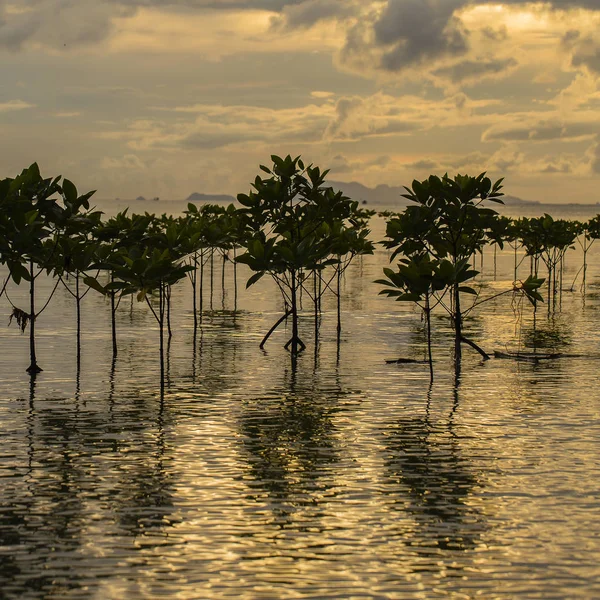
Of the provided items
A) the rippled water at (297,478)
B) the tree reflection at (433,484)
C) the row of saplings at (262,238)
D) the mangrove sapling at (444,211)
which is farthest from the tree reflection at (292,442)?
the mangrove sapling at (444,211)

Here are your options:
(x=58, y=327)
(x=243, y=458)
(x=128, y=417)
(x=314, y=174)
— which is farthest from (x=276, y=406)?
(x=58, y=327)

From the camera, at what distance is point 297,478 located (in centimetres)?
1911

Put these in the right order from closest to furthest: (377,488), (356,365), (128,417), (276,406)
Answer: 1. (377,488)
2. (128,417)
3. (276,406)
4. (356,365)

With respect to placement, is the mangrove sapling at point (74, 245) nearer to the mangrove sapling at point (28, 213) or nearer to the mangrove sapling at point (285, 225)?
the mangrove sapling at point (28, 213)

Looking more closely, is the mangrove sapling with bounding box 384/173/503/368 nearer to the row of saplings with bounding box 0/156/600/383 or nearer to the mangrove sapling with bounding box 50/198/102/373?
the row of saplings with bounding box 0/156/600/383

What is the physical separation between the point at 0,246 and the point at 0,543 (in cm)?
1394

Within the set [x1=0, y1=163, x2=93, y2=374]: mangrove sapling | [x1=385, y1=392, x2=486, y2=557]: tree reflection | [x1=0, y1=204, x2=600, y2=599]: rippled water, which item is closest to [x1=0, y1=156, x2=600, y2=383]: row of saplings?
[x1=0, y1=163, x2=93, y2=374]: mangrove sapling

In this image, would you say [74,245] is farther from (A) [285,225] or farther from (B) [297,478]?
(B) [297,478]

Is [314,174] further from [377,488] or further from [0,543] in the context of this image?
[0,543]

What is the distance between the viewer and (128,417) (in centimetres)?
2536

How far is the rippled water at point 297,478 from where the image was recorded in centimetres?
1377

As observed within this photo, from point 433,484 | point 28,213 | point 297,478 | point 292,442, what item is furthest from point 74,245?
point 433,484

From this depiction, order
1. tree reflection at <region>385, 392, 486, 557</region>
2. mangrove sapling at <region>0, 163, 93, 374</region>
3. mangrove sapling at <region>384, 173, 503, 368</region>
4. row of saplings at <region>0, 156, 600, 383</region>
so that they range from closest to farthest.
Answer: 1. tree reflection at <region>385, 392, 486, 557</region>
2. mangrove sapling at <region>0, 163, 93, 374</region>
3. row of saplings at <region>0, 156, 600, 383</region>
4. mangrove sapling at <region>384, 173, 503, 368</region>

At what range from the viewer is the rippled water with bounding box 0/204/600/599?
13.8m
